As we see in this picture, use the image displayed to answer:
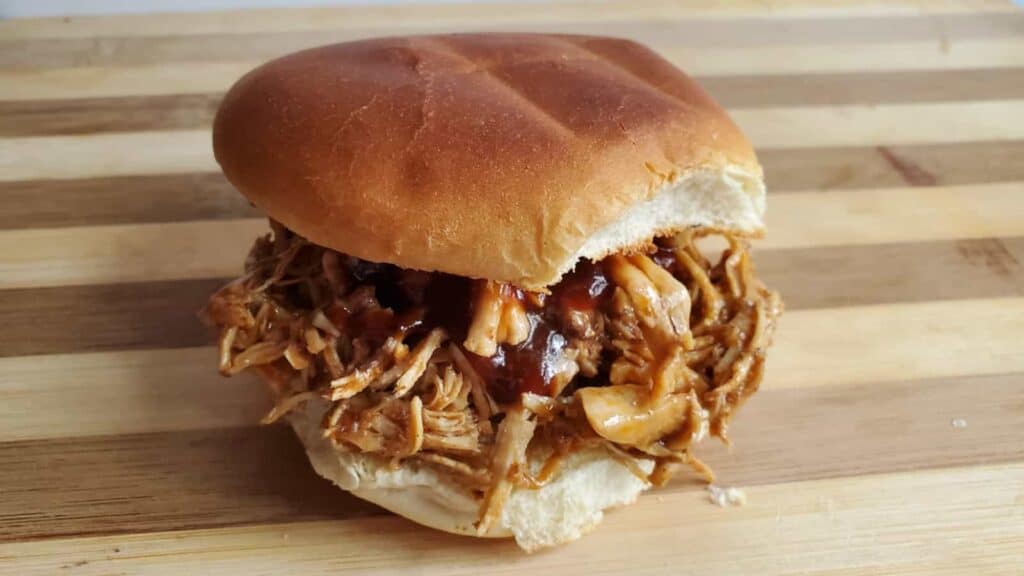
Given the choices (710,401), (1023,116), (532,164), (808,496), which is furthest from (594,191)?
(1023,116)

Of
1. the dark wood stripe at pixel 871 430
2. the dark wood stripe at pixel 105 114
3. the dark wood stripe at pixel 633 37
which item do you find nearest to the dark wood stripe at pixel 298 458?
the dark wood stripe at pixel 871 430

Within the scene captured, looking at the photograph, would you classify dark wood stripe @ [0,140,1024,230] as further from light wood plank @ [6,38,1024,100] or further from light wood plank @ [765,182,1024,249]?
light wood plank @ [6,38,1024,100]

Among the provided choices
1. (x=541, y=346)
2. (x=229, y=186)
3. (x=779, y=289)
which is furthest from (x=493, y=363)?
(x=229, y=186)

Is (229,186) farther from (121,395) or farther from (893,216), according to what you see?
(893,216)

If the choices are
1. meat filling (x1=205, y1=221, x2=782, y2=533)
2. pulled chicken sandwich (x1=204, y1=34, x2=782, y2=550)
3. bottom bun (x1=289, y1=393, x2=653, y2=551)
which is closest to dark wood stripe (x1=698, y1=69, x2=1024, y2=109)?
pulled chicken sandwich (x1=204, y1=34, x2=782, y2=550)

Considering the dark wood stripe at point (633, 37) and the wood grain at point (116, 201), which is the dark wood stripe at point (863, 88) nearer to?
the dark wood stripe at point (633, 37)

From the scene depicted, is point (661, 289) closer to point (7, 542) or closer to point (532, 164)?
point (532, 164)
